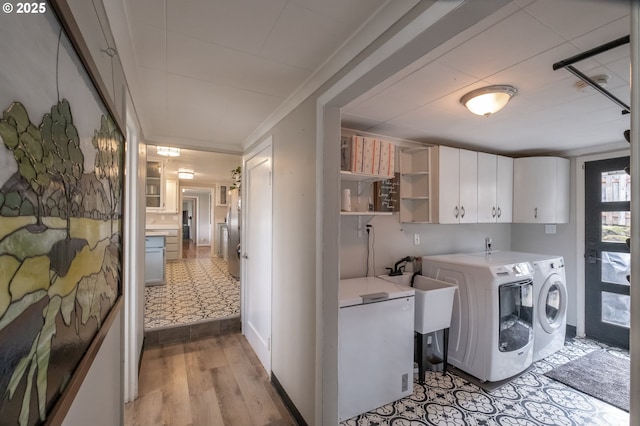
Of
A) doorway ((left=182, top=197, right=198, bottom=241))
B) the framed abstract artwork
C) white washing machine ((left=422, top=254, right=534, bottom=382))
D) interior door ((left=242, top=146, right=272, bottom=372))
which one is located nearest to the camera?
the framed abstract artwork

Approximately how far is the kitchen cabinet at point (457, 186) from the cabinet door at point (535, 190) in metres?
0.80

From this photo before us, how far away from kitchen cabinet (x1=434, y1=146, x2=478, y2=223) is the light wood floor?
87.7 inches

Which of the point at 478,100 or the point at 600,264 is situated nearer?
the point at 478,100

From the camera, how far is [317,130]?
1.62 meters

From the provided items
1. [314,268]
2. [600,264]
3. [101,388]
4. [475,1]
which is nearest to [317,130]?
[314,268]

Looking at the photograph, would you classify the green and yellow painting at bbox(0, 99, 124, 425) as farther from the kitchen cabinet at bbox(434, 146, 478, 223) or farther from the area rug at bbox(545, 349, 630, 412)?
the area rug at bbox(545, 349, 630, 412)

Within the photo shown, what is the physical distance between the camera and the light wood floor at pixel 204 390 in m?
1.87

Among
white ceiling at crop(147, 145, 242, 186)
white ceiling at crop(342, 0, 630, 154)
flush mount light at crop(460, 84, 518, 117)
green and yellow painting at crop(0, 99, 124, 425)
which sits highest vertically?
white ceiling at crop(147, 145, 242, 186)

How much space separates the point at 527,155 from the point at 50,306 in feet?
15.2

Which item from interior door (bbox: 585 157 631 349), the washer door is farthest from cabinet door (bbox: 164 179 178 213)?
interior door (bbox: 585 157 631 349)

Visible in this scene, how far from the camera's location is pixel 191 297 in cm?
405

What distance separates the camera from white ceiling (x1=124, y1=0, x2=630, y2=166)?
3.68 feet

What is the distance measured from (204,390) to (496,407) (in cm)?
227

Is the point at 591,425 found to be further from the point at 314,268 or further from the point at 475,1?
the point at 475,1
